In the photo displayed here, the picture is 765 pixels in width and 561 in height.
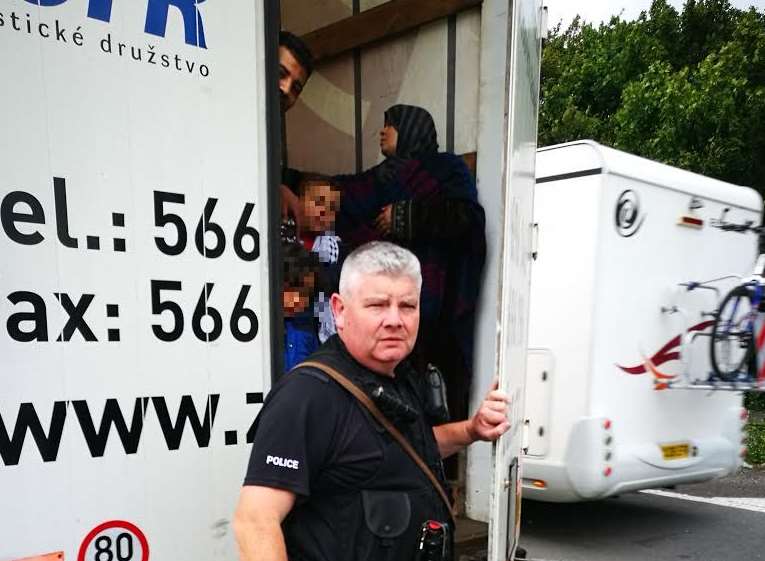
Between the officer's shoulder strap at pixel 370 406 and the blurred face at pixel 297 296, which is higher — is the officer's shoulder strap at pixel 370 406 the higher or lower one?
the lower one

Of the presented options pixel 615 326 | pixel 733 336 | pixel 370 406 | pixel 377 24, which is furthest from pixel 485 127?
pixel 733 336

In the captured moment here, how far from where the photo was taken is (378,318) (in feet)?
4.97

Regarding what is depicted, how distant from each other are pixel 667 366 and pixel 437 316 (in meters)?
2.29

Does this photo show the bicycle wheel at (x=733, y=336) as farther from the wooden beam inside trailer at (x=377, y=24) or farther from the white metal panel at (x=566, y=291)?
the wooden beam inside trailer at (x=377, y=24)

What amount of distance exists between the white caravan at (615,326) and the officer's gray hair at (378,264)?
2865 mm

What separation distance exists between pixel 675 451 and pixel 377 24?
11.8 feet

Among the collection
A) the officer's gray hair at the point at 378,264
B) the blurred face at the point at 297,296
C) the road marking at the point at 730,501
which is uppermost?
the officer's gray hair at the point at 378,264

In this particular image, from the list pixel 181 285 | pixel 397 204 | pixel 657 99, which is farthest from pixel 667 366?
pixel 657 99

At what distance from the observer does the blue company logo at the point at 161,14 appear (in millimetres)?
1445

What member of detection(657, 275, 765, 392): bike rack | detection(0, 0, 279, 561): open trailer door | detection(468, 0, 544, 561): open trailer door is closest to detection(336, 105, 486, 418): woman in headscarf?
detection(468, 0, 544, 561): open trailer door

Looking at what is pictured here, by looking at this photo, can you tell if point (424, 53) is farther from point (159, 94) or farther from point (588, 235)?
point (159, 94)

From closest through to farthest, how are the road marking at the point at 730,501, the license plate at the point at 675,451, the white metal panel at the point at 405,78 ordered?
the white metal panel at the point at 405,78 → the license plate at the point at 675,451 → the road marking at the point at 730,501

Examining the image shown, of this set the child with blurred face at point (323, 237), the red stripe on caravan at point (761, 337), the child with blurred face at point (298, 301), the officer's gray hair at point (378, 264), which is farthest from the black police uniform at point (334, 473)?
the red stripe on caravan at point (761, 337)

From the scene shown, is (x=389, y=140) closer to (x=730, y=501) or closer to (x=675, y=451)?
(x=675, y=451)
